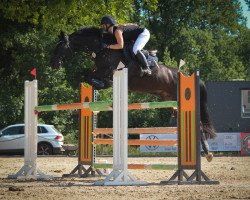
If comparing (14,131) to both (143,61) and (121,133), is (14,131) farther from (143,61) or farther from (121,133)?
(121,133)

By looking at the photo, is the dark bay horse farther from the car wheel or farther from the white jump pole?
the car wheel

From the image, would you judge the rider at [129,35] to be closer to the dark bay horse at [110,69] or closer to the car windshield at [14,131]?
the dark bay horse at [110,69]

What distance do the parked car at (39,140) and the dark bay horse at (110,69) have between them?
44.7 feet

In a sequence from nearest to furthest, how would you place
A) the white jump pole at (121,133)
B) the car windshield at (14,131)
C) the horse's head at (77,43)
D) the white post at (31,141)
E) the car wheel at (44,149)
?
1. the white jump pole at (121,133)
2. the white post at (31,141)
3. the horse's head at (77,43)
4. the car wheel at (44,149)
5. the car windshield at (14,131)

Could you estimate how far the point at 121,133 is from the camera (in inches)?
316

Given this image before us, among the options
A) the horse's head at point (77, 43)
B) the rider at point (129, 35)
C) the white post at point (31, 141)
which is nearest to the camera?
the rider at point (129, 35)

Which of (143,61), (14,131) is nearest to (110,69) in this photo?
(143,61)

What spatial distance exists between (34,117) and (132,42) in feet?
5.87

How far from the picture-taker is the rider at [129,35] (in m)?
9.16

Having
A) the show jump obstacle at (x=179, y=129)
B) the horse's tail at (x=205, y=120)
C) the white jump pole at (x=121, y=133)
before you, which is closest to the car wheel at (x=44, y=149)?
the horse's tail at (x=205, y=120)

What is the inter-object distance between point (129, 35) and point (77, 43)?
834mm

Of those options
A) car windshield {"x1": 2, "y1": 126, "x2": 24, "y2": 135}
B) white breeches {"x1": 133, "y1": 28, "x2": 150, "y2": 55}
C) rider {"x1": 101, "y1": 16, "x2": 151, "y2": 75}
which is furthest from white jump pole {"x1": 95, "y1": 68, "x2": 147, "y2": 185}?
car windshield {"x1": 2, "y1": 126, "x2": 24, "y2": 135}

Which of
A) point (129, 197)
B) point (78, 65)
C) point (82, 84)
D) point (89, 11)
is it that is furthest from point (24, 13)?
point (78, 65)

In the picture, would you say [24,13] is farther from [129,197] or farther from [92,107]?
[129,197]
